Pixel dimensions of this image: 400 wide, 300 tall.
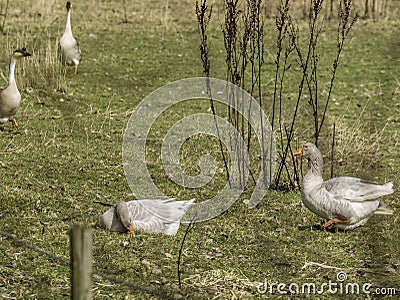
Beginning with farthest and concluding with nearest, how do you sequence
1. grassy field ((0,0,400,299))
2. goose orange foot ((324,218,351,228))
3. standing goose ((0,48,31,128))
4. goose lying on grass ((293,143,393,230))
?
1. standing goose ((0,48,31,128))
2. goose orange foot ((324,218,351,228))
3. goose lying on grass ((293,143,393,230))
4. grassy field ((0,0,400,299))

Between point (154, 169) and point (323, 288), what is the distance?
3.40m

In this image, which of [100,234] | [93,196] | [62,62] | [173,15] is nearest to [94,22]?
[173,15]

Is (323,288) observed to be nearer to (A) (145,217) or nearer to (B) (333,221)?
(B) (333,221)

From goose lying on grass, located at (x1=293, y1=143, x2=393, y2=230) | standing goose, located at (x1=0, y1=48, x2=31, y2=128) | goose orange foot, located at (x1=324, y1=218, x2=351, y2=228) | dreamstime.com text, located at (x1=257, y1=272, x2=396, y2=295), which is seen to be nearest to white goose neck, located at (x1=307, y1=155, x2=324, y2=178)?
goose lying on grass, located at (x1=293, y1=143, x2=393, y2=230)

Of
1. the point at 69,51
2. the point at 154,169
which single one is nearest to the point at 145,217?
the point at 154,169

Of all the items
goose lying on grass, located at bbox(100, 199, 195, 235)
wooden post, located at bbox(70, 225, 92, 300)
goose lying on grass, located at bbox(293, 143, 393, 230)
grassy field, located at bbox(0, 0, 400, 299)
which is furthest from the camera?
goose lying on grass, located at bbox(293, 143, 393, 230)

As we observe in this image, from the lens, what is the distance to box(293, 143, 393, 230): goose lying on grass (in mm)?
6719

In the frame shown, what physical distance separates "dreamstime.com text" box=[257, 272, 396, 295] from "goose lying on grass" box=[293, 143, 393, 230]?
3.14 ft

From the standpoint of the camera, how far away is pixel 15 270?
5.87m

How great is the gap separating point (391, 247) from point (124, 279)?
2.49 meters

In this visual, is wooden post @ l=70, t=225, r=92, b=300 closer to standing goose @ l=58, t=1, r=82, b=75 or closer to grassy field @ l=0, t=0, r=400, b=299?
grassy field @ l=0, t=0, r=400, b=299

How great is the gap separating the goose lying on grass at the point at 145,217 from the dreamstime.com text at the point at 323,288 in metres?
1.23

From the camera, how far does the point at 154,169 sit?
8781 mm

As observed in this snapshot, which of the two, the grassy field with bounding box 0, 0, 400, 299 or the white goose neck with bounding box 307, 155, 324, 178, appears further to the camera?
the white goose neck with bounding box 307, 155, 324, 178
